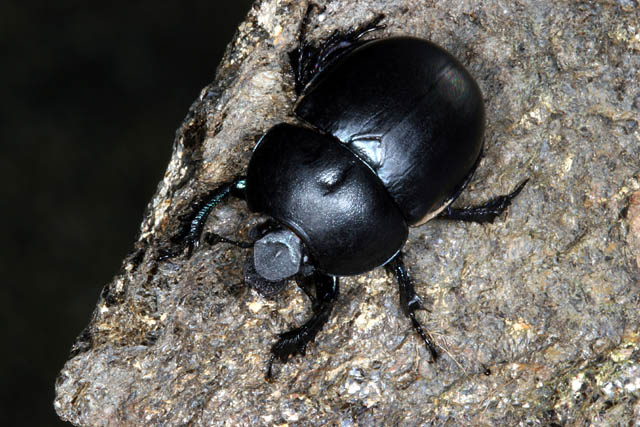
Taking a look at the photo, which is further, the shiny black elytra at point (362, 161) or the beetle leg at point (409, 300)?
the beetle leg at point (409, 300)

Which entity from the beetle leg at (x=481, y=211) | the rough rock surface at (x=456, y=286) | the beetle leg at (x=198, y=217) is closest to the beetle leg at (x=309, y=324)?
the rough rock surface at (x=456, y=286)

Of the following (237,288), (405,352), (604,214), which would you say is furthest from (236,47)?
(604,214)

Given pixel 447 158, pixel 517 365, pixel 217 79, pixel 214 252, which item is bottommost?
pixel 517 365

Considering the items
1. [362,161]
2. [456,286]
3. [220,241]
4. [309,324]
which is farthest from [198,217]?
[456,286]

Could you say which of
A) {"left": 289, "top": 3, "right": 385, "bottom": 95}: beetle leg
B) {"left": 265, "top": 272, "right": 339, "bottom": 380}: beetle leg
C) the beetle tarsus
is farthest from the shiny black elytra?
{"left": 289, "top": 3, "right": 385, "bottom": 95}: beetle leg

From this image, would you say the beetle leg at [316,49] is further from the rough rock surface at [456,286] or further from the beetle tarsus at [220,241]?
the beetle tarsus at [220,241]

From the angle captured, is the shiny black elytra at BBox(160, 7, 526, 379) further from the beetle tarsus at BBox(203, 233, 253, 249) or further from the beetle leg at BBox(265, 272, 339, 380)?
the beetle leg at BBox(265, 272, 339, 380)

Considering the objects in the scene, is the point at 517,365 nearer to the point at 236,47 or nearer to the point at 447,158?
the point at 447,158
